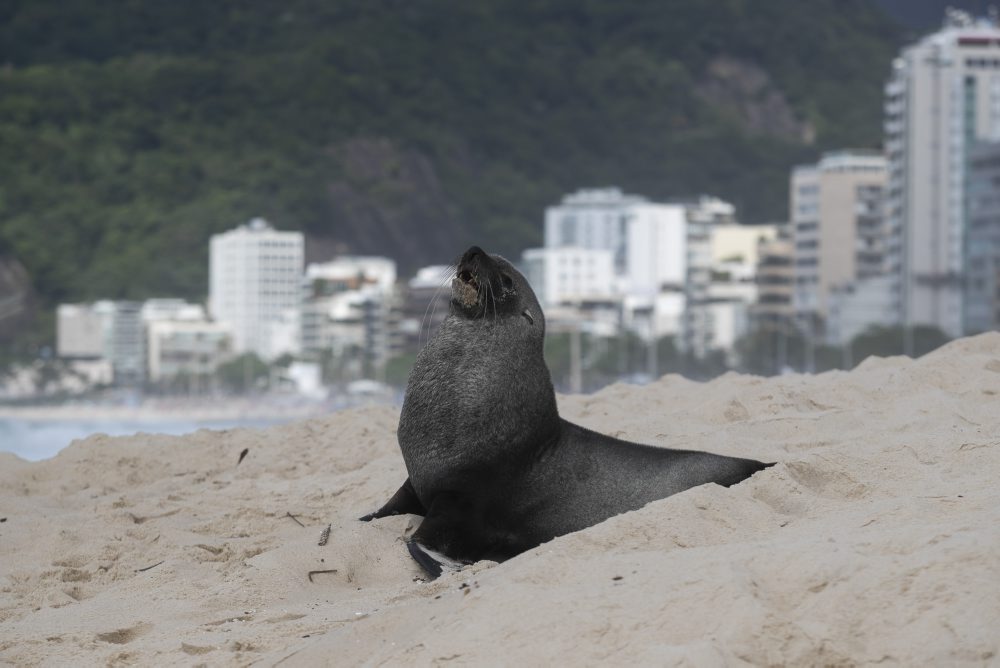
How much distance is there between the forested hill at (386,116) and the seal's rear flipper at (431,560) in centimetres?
10638

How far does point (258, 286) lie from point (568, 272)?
946 inches

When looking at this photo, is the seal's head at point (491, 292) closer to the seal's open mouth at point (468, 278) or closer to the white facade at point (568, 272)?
the seal's open mouth at point (468, 278)

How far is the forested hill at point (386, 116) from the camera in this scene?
4417 inches

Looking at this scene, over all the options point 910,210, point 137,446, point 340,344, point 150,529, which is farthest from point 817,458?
point 340,344

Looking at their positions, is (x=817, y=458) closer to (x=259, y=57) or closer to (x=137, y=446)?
(x=137, y=446)

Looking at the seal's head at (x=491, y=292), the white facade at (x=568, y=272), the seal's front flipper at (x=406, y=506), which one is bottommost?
the seal's front flipper at (x=406, y=506)

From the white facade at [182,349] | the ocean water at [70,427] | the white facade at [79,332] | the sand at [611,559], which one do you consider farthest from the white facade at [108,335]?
the sand at [611,559]

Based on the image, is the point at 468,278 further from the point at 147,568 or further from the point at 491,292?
the point at 147,568

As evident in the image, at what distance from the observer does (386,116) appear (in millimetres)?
130375

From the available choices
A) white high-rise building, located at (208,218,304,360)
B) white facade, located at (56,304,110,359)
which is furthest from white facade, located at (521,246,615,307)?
white facade, located at (56,304,110,359)

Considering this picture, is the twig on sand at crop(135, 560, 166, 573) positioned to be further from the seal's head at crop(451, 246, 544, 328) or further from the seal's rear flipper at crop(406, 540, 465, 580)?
the seal's head at crop(451, 246, 544, 328)

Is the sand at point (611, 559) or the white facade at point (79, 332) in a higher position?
the sand at point (611, 559)

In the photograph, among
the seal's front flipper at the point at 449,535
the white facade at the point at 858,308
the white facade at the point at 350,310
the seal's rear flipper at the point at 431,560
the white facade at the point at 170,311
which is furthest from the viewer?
the white facade at the point at 170,311

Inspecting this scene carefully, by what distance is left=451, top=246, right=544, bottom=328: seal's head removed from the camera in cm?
469
